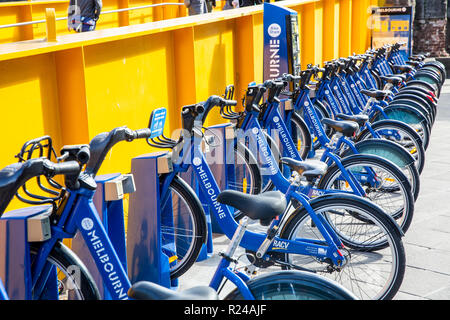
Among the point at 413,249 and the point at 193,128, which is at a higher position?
the point at 193,128

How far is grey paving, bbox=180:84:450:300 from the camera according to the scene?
3883mm

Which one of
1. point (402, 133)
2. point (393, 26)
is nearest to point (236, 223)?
point (402, 133)

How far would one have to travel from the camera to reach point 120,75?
4.74 meters

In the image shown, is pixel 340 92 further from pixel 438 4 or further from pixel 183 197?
pixel 438 4

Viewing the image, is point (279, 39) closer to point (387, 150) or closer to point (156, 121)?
point (387, 150)

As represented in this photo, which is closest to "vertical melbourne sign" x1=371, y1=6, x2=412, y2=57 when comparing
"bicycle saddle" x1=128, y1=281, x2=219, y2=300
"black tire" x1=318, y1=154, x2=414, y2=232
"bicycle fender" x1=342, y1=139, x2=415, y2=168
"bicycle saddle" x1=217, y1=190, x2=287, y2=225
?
"bicycle fender" x1=342, y1=139, x2=415, y2=168

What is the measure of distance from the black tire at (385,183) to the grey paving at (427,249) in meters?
0.23

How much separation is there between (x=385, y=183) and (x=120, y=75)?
2.07 meters

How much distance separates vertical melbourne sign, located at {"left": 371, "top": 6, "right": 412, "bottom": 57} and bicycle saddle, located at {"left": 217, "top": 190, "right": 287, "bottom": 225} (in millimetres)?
11423

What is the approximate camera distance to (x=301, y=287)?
2.41 metres

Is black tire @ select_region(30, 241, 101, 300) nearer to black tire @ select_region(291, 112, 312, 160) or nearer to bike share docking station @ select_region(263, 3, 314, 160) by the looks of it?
black tire @ select_region(291, 112, 312, 160)

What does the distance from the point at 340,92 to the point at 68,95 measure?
4.38 m

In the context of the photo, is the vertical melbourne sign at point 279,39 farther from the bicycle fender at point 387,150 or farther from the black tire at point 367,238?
the black tire at point 367,238

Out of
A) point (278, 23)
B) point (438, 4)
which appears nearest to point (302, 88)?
point (278, 23)
